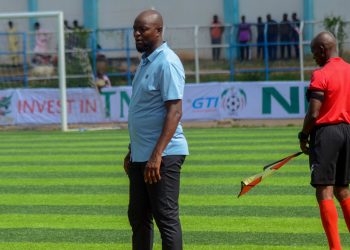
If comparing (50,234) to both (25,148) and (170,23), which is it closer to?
(25,148)

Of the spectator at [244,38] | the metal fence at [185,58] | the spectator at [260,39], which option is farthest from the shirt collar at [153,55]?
the spectator at [260,39]

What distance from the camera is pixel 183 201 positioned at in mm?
11266

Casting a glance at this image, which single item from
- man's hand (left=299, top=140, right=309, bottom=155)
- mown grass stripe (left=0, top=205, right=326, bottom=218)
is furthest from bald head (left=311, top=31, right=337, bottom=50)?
mown grass stripe (left=0, top=205, right=326, bottom=218)

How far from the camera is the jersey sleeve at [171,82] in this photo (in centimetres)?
659

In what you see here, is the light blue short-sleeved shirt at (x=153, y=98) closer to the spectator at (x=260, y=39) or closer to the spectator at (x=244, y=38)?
the spectator at (x=244, y=38)

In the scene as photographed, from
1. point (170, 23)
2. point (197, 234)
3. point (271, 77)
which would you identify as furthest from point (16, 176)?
point (170, 23)

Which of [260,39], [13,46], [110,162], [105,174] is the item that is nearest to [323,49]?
[105,174]

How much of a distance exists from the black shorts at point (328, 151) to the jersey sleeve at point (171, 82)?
5.02ft

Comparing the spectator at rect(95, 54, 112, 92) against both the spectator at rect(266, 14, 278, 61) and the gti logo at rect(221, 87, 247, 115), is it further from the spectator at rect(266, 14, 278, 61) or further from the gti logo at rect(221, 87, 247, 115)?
the spectator at rect(266, 14, 278, 61)

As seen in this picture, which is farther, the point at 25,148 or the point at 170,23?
the point at 170,23

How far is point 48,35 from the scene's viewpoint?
2947 centimetres

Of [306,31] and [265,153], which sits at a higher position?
[306,31]

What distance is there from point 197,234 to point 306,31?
20.8 m

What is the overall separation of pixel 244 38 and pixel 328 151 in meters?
22.4
